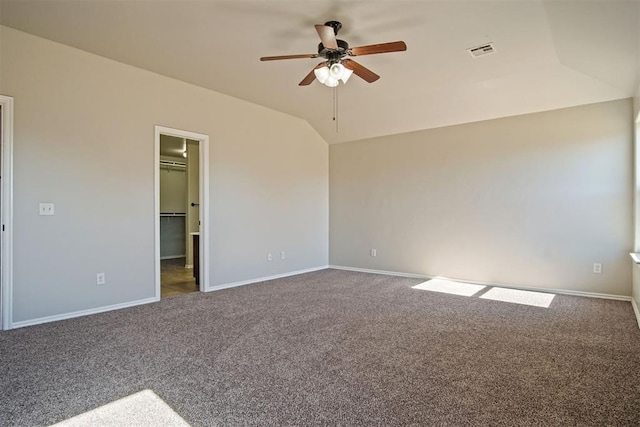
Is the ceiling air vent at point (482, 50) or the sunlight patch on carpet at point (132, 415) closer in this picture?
the sunlight patch on carpet at point (132, 415)

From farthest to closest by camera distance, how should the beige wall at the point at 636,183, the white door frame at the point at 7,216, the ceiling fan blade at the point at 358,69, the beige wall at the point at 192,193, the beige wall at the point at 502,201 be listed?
the beige wall at the point at 192,193
the beige wall at the point at 502,201
the beige wall at the point at 636,183
the white door frame at the point at 7,216
the ceiling fan blade at the point at 358,69

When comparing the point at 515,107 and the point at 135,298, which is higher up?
the point at 515,107

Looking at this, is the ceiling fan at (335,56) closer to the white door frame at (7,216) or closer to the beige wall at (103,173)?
the beige wall at (103,173)

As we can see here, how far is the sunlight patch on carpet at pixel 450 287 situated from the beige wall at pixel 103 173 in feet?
8.36

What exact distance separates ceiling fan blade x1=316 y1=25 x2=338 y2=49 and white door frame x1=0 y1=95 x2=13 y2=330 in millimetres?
2957

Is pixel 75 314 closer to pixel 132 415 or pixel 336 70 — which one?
pixel 132 415

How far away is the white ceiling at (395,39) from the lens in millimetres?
2809

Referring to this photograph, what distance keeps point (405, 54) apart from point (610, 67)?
213 cm

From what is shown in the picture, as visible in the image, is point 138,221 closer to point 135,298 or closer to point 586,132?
point 135,298

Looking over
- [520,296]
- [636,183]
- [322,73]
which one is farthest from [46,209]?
[636,183]

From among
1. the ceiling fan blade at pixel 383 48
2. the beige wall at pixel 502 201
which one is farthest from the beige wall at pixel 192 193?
the ceiling fan blade at pixel 383 48

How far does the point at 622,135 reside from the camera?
4.24m

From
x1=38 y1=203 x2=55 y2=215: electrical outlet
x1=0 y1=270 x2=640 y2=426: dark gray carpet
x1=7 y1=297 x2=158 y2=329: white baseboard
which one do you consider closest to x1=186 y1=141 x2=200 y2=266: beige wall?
x1=7 y1=297 x2=158 y2=329: white baseboard

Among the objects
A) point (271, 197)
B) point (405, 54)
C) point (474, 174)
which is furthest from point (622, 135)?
point (271, 197)
